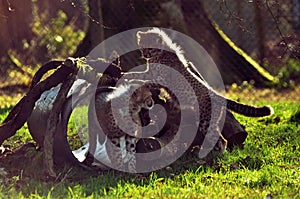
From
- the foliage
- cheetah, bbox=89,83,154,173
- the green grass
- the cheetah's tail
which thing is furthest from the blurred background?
the green grass

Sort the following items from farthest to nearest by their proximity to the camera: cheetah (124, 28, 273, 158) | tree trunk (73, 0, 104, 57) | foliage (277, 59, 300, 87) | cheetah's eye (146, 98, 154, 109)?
foliage (277, 59, 300, 87), tree trunk (73, 0, 104, 57), cheetah (124, 28, 273, 158), cheetah's eye (146, 98, 154, 109)

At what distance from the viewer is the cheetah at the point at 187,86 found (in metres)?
4.98

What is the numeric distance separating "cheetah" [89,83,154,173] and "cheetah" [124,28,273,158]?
37 centimetres

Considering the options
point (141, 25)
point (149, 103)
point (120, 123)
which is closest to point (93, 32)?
point (141, 25)

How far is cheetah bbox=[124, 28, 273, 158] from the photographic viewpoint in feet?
16.3

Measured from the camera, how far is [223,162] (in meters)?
4.71

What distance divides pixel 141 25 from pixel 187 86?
9.96 ft

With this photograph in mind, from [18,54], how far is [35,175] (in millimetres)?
6795

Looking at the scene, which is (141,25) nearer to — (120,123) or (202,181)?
(120,123)

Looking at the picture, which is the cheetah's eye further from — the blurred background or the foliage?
the foliage

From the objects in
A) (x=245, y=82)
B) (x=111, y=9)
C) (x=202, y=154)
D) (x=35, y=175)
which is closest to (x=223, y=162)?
(x=202, y=154)

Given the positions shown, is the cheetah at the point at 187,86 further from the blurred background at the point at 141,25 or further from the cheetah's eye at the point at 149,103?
the blurred background at the point at 141,25

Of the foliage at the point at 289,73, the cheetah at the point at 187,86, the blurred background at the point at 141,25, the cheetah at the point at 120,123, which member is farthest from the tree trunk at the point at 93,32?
the foliage at the point at 289,73

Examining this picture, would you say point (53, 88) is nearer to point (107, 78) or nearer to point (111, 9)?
point (107, 78)
